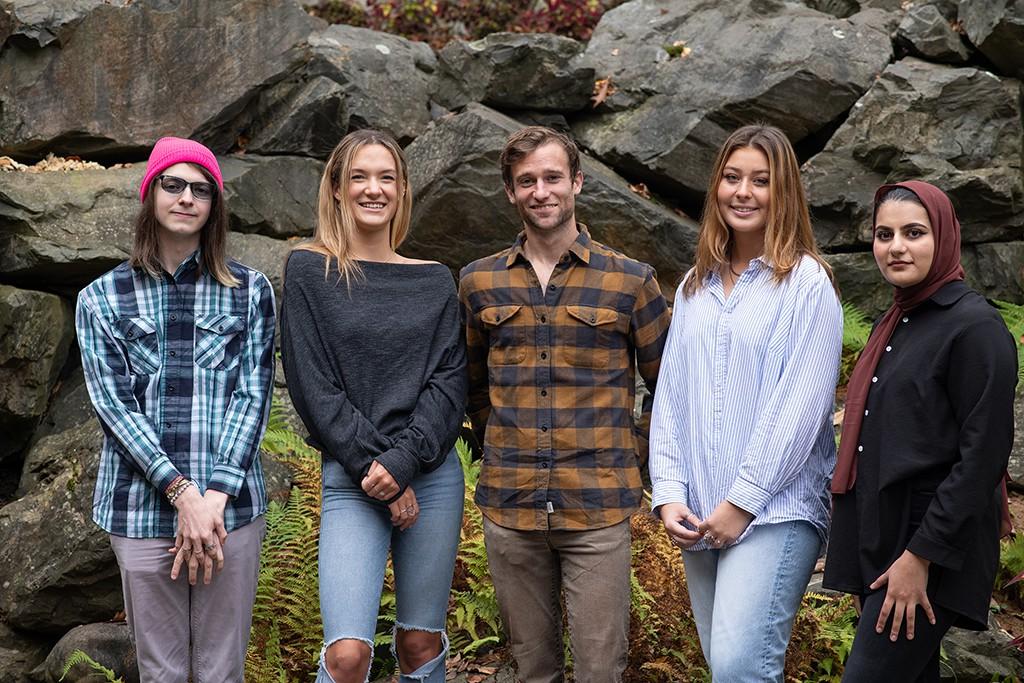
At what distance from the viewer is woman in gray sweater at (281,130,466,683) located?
356cm

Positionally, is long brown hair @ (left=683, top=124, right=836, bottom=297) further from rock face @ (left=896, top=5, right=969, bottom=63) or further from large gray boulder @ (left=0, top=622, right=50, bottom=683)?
rock face @ (left=896, top=5, right=969, bottom=63)

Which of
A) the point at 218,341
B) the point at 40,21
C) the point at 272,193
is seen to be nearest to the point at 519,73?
the point at 272,193

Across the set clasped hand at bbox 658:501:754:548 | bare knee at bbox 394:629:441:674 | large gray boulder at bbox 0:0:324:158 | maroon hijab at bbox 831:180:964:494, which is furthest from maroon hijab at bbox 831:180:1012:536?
large gray boulder at bbox 0:0:324:158

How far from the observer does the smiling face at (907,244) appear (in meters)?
3.21

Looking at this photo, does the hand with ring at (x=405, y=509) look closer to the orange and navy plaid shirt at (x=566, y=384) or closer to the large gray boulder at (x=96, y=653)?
the orange and navy plaid shirt at (x=566, y=384)

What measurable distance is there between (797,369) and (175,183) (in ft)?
7.84

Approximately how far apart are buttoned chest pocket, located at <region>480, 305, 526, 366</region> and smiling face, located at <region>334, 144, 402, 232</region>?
0.58m

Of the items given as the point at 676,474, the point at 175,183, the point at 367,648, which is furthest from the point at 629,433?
the point at 175,183

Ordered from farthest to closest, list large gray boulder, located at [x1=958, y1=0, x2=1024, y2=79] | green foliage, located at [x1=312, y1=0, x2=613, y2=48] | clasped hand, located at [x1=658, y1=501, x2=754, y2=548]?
green foliage, located at [x1=312, y1=0, x2=613, y2=48] < large gray boulder, located at [x1=958, y1=0, x2=1024, y2=79] < clasped hand, located at [x1=658, y1=501, x2=754, y2=548]

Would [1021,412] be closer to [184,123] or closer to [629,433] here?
[629,433]

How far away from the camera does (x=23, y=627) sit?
18.8 ft

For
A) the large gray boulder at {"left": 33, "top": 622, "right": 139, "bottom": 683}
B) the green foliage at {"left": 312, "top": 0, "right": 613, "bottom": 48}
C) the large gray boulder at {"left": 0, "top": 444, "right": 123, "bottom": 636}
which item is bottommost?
the large gray boulder at {"left": 33, "top": 622, "right": 139, "bottom": 683}

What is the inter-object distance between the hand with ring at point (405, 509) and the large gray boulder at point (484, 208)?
428 cm

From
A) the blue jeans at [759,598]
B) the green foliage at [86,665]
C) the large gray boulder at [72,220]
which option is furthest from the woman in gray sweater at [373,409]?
the large gray boulder at [72,220]
